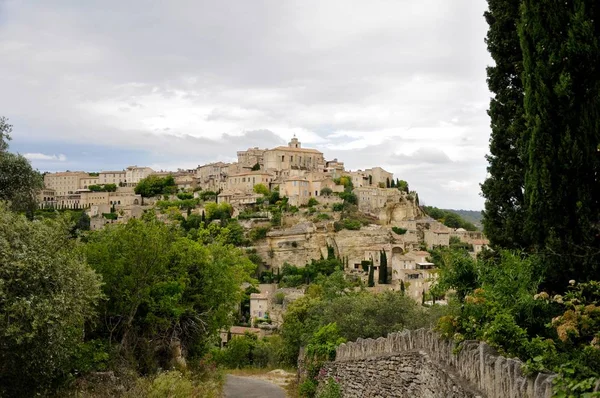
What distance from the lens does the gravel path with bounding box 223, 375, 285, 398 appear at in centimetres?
2246

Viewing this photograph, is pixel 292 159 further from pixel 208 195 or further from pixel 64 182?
pixel 64 182

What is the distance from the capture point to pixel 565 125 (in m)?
8.58

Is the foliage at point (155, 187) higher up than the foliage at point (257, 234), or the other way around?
the foliage at point (155, 187)

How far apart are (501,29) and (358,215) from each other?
10966 centimetres

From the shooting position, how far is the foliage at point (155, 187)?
154 meters

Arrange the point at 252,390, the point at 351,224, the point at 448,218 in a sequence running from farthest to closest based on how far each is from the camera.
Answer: the point at 448,218 < the point at 351,224 < the point at 252,390

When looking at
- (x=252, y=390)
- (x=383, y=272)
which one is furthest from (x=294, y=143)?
(x=252, y=390)

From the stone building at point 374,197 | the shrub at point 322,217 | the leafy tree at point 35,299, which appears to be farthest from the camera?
the stone building at point 374,197

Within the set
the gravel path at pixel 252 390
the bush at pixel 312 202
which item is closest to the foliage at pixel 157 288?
the gravel path at pixel 252 390

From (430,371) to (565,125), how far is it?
4134mm

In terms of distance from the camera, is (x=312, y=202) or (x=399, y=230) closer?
(x=399, y=230)

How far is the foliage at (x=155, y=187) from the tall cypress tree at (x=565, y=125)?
149242 millimetres

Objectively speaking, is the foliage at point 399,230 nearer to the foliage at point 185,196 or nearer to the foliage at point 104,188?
the foliage at point 185,196

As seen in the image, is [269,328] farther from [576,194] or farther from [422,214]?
[422,214]
